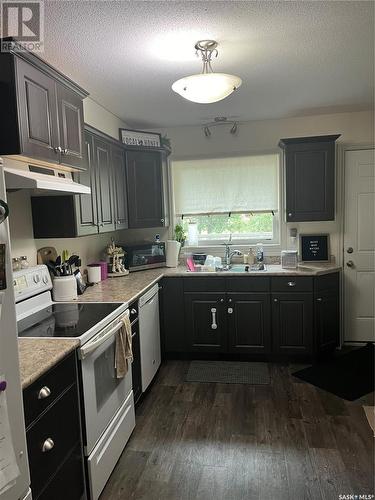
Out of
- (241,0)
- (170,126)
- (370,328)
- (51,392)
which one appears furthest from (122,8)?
(370,328)

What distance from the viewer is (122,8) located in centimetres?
178

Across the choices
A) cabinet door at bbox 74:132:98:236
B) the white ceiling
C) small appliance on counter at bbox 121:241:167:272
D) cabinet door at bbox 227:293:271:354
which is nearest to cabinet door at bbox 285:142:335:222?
the white ceiling

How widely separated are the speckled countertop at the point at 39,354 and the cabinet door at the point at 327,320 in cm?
251

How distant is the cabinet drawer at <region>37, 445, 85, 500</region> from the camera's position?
155 centimetres

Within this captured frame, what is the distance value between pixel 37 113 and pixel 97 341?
49.2 inches

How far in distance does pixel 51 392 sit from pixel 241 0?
6.57 ft

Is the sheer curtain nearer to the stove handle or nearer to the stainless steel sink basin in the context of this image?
the stainless steel sink basin

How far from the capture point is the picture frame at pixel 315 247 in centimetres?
393

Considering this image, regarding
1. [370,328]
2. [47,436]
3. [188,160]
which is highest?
[188,160]

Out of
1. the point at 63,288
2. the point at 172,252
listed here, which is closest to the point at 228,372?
the point at 172,252

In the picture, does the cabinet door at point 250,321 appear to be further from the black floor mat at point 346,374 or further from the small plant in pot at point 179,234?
the small plant in pot at point 179,234

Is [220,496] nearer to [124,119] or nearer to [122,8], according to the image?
[122,8]

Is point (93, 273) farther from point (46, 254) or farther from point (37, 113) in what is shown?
point (37, 113)

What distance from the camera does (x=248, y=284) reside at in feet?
11.6
